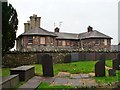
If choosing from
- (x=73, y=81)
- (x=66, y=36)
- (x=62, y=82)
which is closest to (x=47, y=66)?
(x=73, y=81)

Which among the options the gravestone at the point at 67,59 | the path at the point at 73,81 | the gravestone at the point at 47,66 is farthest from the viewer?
the gravestone at the point at 67,59

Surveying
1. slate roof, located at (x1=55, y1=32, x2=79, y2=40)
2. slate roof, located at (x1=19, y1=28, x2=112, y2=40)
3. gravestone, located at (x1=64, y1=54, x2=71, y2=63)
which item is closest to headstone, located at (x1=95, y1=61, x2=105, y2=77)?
gravestone, located at (x1=64, y1=54, x2=71, y2=63)

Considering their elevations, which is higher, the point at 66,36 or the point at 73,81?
the point at 66,36

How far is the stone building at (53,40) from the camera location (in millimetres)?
46062

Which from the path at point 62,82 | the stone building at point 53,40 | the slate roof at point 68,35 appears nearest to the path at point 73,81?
the path at point 62,82

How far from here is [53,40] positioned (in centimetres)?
4891

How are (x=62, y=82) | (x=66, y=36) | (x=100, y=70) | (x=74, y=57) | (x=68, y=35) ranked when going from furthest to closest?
(x=68, y=35), (x=66, y=36), (x=74, y=57), (x=100, y=70), (x=62, y=82)

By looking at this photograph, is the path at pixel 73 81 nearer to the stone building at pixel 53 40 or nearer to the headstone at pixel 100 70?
the headstone at pixel 100 70

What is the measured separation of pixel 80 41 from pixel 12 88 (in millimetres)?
45424

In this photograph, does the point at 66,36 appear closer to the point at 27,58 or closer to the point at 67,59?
the point at 67,59

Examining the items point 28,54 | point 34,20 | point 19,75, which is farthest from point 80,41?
point 19,75

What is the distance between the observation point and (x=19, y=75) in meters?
15.4

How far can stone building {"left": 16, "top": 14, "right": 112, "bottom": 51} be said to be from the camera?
151ft

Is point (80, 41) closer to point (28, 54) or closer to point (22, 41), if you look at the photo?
point (22, 41)
